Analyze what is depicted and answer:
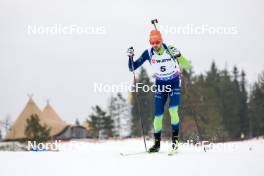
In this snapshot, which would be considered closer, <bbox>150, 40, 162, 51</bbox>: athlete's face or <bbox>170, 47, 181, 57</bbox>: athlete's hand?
<bbox>170, 47, 181, 57</bbox>: athlete's hand

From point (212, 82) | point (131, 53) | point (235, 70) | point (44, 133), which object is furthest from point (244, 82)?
point (131, 53)

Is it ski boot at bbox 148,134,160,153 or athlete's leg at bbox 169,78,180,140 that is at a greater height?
athlete's leg at bbox 169,78,180,140

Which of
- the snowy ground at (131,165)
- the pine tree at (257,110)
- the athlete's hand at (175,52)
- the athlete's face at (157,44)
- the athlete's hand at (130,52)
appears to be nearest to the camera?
the snowy ground at (131,165)

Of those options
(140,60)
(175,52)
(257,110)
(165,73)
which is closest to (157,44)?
(175,52)

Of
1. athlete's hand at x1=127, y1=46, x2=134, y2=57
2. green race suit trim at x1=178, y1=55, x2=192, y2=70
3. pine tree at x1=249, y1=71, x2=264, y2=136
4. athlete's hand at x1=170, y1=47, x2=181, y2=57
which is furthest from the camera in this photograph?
pine tree at x1=249, y1=71, x2=264, y2=136

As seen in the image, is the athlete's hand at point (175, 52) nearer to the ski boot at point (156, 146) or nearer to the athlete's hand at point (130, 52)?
the athlete's hand at point (130, 52)

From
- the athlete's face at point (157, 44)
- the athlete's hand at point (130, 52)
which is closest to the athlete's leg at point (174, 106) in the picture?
the athlete's face at point (157, 44)

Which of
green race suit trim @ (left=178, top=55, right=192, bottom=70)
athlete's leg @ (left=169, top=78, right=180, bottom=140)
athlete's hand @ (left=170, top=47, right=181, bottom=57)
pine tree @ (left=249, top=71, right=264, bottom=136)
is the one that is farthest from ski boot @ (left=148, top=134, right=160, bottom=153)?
pine tree @ (left=249, top=71, right=264, bottom=136)

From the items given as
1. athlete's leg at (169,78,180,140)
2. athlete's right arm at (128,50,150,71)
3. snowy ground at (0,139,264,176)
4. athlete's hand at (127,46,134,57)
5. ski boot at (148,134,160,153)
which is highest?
athlete's hand at (127,46,134,57)

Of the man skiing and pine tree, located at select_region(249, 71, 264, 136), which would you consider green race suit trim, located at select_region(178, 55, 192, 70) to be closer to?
Result: the man skiing

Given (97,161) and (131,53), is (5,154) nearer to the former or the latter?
(97,161)

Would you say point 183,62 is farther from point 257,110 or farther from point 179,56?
point 257,110

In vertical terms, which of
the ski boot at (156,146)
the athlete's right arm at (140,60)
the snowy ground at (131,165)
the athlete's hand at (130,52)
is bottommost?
the snowy ground at (131,165)

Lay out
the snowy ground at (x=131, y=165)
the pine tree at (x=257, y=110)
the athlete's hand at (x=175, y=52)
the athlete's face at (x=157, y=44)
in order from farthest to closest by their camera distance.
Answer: the pine tree at (x=257, y=110), the athlete's face at (x=157, y=44), the athlete's hand at (x=175, y=52), the snowy ground at (x=131, y=165)
